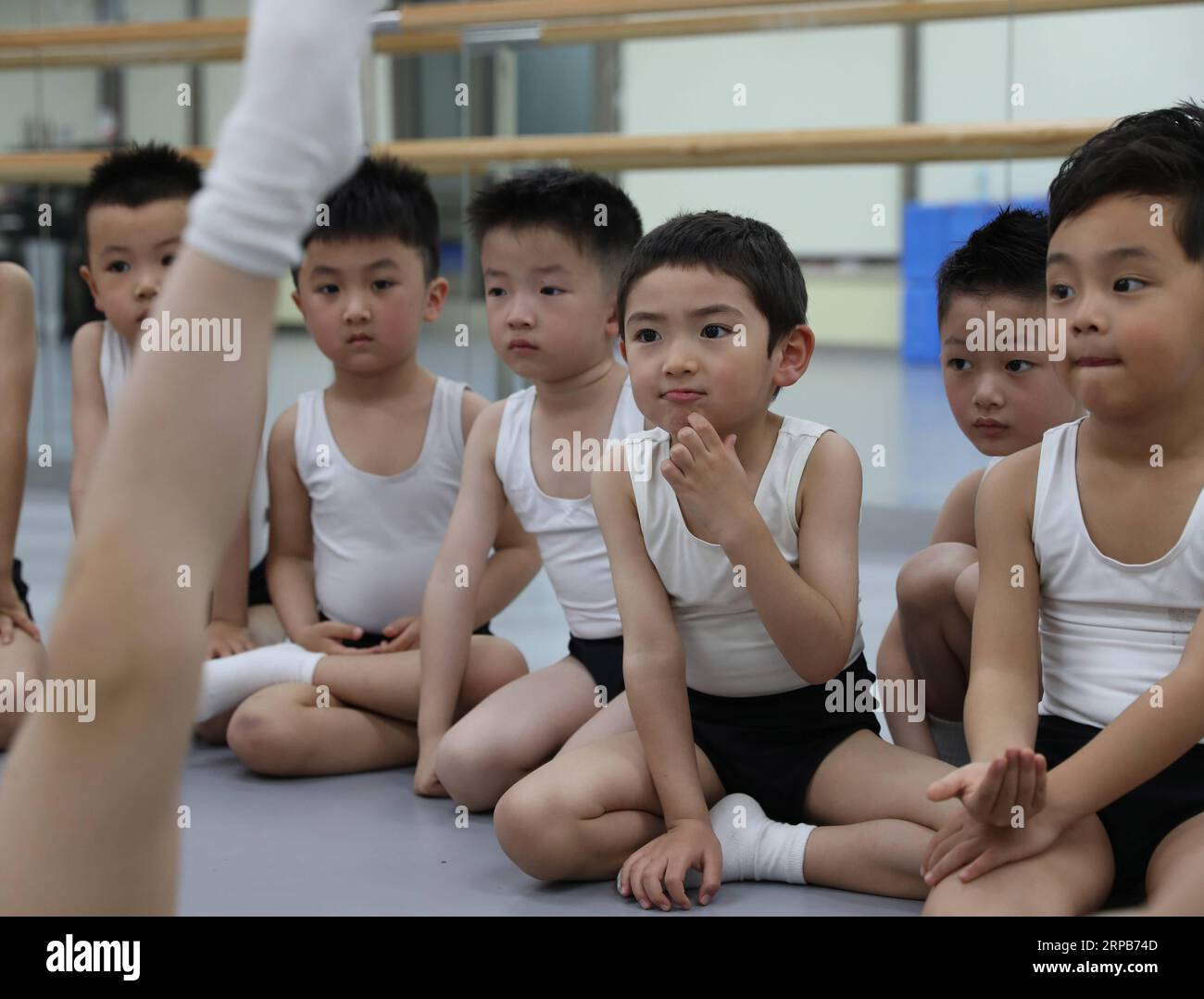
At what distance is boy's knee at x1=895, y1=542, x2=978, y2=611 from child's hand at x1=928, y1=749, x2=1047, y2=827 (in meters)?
0.36

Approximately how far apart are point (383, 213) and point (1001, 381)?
2.28 feet

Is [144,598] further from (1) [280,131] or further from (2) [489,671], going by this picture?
(2) [489,671]

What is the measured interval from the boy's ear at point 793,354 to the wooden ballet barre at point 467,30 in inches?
53.9

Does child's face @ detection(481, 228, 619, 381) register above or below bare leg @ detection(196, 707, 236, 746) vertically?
above

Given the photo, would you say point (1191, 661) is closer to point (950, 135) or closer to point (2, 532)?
point (2, 532)

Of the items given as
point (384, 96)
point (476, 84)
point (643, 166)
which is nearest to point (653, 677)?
point (643, 166)

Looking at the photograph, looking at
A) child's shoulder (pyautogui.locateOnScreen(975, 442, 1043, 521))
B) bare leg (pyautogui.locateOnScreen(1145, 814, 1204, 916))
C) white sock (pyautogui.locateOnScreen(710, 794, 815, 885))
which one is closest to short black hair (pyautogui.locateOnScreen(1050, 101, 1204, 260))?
child's shoulder (pyautogui.locateOnScreen(975, 442, 1043, 521))

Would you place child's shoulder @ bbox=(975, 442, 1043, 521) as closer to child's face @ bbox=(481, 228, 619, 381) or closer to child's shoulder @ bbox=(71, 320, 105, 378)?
child's face @ bbox=(481, 228, 619, 381)

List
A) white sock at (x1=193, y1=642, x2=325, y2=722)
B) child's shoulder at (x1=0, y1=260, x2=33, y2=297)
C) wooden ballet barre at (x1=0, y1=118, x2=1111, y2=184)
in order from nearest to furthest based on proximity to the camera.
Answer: white sock at (x1=193, y1=642, x2=325, y2=722) → child's shoulder at (x1=0, y1=260, x2=33, y2=297) → wooden ballet barre at (x1=0, y1=118, x2=1111, y2=184)

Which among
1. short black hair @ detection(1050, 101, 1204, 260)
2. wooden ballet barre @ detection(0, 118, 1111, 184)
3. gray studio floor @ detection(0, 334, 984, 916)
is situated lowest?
gray studio floor @ detection(0, 334, 984, 916)

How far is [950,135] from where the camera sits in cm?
215

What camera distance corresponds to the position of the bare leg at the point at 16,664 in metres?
1.46

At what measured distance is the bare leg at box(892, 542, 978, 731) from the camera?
126 centimetres

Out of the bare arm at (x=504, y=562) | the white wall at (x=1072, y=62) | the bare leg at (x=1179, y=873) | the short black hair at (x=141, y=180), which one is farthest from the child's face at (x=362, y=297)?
the white wall at (x=1072, y=62)
